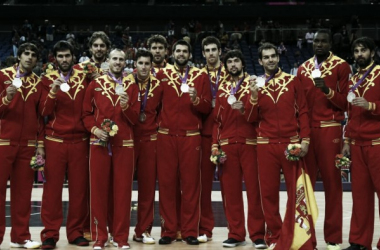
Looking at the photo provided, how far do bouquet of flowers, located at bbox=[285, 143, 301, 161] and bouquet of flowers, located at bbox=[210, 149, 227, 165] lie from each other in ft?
2.76

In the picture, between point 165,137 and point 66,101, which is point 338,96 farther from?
point 66,101

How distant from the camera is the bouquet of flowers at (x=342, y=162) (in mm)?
7438

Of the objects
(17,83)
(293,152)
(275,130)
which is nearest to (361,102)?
(293,152)

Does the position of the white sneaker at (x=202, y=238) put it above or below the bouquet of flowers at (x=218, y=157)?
below

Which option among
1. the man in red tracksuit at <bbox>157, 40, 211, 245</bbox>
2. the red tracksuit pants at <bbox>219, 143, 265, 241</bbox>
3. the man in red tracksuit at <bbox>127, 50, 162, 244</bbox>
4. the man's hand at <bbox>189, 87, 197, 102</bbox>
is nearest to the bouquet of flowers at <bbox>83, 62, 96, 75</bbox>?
the man in red tracksuit at <bbox>127, 50, 162, 244</bbox>

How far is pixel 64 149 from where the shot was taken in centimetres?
802

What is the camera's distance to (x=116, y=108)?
798 centimetres

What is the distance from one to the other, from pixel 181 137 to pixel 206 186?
0.73m

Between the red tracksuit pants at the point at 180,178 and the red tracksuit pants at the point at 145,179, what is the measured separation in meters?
0.09

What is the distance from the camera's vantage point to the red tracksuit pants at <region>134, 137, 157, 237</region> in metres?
8.34

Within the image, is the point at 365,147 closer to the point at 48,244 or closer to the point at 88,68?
the point at 88,68

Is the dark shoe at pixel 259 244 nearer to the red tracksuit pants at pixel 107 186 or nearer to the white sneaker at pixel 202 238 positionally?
the white sneaker at pixel 202 238

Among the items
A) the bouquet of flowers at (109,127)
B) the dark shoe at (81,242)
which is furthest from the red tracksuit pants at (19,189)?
the bouquet of flowers at (109,127)

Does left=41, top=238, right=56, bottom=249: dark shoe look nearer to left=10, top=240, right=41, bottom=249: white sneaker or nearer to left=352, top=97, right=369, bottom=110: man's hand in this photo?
left=10, top=240, right=41, bottom=249: white sneaker
